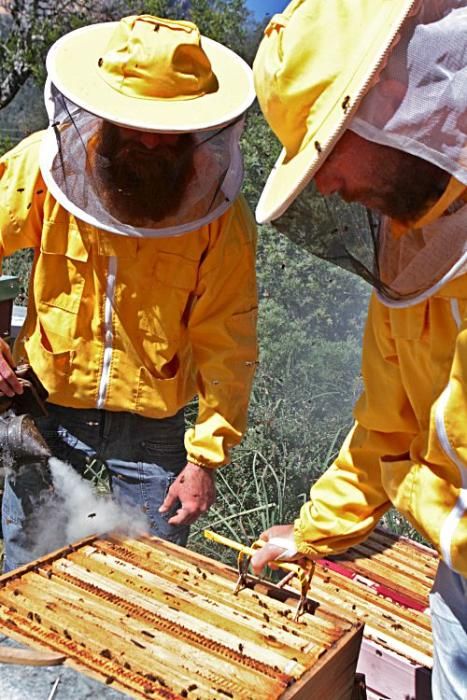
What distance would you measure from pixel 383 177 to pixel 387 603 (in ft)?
5.56

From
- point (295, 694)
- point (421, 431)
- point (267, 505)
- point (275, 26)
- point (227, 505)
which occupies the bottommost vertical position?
point (227, 505)

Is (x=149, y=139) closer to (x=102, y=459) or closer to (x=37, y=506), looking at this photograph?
(x=102, y=459)

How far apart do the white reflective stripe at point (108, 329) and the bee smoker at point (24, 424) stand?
0.20m

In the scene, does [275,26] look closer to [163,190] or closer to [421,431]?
[421,431]

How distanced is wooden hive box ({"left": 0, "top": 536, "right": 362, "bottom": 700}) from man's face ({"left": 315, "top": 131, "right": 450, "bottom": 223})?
3.38ft

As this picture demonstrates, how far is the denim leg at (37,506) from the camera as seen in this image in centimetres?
306

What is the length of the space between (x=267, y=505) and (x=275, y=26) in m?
2.84

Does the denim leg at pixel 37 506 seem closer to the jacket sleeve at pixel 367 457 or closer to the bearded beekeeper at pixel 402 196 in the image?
the jacket sleeve at pixel 367 457

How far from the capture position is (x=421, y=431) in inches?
74.1

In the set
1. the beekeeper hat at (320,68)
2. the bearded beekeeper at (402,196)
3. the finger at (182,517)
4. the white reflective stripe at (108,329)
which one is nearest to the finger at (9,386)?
the white reflective stripe at (108,329)

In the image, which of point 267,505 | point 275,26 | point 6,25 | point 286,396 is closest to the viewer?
point 275,26

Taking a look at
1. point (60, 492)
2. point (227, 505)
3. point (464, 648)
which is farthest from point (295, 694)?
point (227, 505)

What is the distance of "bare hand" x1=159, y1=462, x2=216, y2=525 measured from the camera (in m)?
2.95

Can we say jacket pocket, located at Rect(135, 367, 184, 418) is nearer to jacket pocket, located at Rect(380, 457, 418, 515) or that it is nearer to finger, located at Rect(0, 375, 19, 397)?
finger, located at Rect(0, 375, 19, 397)
